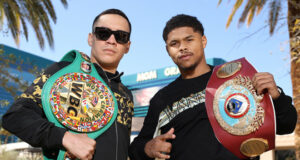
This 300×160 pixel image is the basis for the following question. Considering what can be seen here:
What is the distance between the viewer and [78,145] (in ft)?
6.22

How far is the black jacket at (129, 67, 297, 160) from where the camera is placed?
6.94 ft

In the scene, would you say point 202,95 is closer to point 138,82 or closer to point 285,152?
point 285,152

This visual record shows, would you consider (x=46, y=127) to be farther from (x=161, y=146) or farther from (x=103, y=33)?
(x=103, y=33)

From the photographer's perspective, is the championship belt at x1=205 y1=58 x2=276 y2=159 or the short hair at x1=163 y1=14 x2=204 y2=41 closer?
the championship belt at x1=205 y1=58 x2=276 y2=159

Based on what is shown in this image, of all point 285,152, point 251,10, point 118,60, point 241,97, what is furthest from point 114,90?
point 285,152

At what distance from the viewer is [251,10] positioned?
9.70m

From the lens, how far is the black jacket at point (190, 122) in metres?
2.12

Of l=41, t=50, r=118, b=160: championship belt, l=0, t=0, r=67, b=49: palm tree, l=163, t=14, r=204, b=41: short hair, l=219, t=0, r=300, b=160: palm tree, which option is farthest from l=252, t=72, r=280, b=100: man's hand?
l=0, t=0, r=67, b=49: palm tree

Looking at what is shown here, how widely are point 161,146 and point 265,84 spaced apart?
0.89 m

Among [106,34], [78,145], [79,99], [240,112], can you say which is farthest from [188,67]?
[78,145]

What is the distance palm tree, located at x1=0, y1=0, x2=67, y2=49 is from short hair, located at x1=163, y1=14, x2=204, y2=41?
8.07 m

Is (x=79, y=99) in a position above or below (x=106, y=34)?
below

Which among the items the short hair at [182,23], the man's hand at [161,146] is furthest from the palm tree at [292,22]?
the man's hand at [161,146]

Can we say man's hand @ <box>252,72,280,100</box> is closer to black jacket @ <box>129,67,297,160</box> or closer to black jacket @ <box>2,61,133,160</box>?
black jacket @ <box>129,67,297,160</box>
